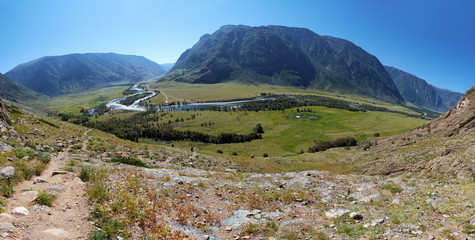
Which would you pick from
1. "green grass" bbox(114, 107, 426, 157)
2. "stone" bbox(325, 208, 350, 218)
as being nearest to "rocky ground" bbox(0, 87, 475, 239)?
"stone" bbox(325, 208, 350, 218)

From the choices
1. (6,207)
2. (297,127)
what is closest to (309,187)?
(6,207)

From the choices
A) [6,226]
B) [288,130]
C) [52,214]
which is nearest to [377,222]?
[52,214]

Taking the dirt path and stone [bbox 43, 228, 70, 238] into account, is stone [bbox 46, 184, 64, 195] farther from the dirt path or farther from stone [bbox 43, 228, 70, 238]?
stone [bbox 43, 228, 70, 238]

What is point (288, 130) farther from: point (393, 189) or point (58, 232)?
point (58, 232)

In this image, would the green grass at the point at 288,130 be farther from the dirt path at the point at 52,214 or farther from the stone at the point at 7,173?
the stone at the point at 7,173

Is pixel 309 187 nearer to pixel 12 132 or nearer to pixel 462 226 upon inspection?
pixel 462 226
